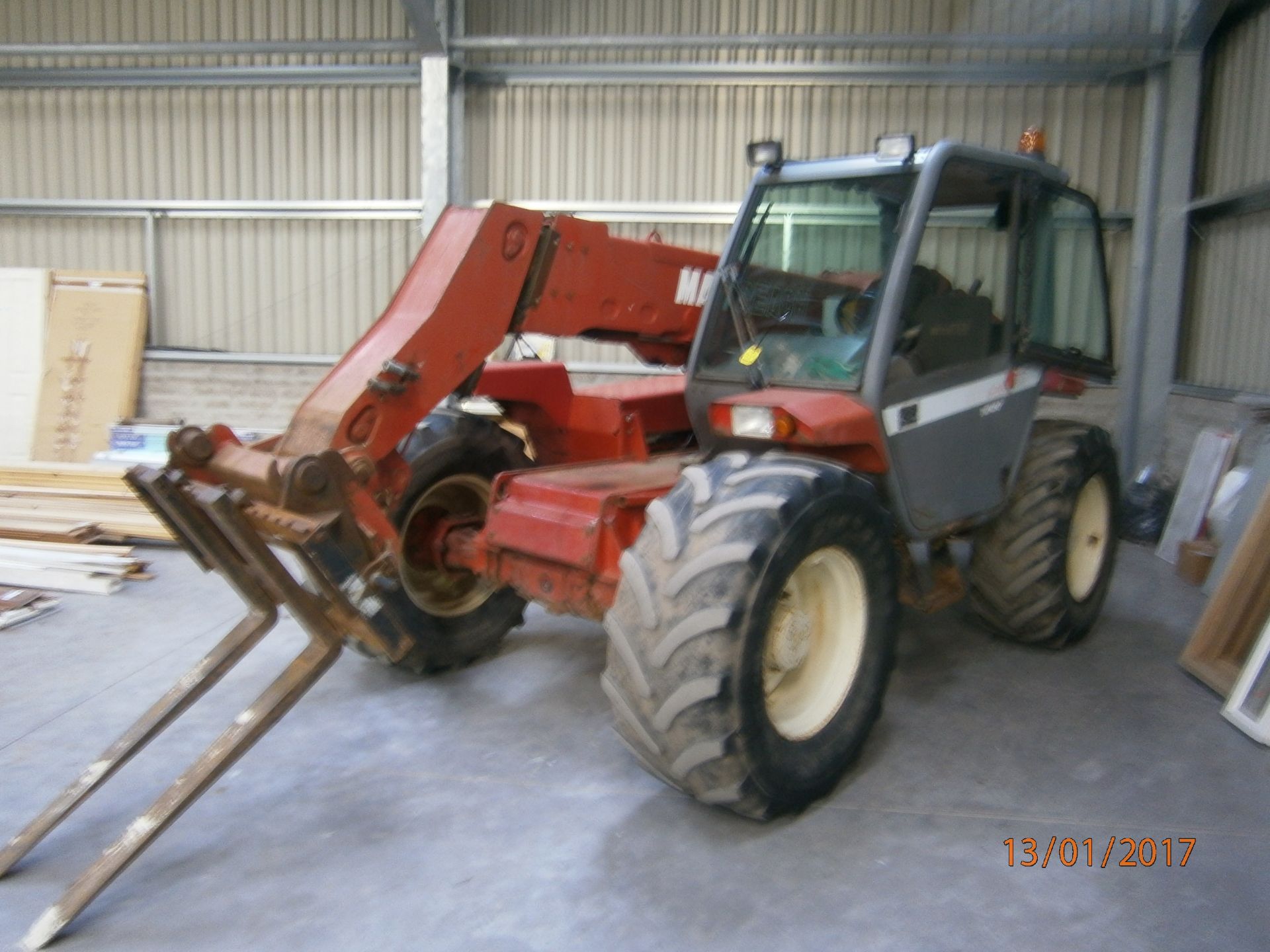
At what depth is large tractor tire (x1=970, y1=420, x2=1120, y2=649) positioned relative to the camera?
4223 millimetres

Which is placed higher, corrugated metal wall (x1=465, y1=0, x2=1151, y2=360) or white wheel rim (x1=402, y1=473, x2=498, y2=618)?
corrugated metal wall (x1=465, y1=0, x2=1151, y2=360)

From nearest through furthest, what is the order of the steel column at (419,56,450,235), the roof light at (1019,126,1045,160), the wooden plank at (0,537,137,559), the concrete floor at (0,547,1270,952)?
1. the concrete floor at (0,547,1270,952)
2. the roof light at (1019,126,1045,160)
3. the wooden plank at (0,537,137,559)
4. the steel column at (419,56,450,235)

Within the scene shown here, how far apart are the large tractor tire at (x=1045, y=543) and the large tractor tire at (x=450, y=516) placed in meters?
2.14

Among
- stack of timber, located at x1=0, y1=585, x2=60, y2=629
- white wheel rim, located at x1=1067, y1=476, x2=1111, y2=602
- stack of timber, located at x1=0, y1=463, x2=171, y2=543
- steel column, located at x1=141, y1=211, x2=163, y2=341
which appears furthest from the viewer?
steel column, located at x1=141, y1=211, x2=163, y2=341

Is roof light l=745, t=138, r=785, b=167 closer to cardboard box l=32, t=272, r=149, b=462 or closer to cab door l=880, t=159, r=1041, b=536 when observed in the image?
cab door l=880, t=159, r=1041, b=536

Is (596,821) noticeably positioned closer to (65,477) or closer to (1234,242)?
(65,477)

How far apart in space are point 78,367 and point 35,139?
228cm

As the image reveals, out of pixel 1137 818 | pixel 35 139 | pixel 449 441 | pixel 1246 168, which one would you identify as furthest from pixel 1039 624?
pixel 35 139

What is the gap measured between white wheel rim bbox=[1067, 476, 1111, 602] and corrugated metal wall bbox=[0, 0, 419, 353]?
6.32 meters

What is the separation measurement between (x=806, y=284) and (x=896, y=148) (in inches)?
22.7

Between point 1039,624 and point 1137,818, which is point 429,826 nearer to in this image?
point 1137,818
